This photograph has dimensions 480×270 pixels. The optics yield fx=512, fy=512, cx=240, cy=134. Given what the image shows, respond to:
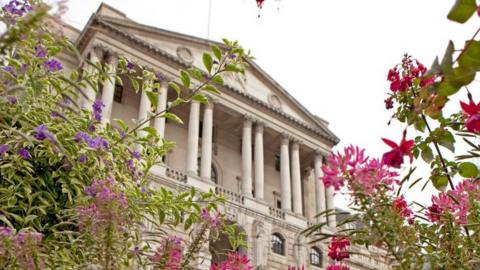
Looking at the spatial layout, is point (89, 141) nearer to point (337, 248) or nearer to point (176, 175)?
point (337, 248)

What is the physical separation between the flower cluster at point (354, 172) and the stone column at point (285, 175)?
1098 inches

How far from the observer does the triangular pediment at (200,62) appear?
1066 inches

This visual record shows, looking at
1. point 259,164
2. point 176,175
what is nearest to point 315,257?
point 259,164

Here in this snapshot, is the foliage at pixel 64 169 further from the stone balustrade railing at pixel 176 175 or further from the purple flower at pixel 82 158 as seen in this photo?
the stone balustrade railing at pixel 176 175

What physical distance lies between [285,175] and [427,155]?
1091 inches

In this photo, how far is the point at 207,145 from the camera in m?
27.6

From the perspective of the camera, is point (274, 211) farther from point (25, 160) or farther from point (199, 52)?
point (25, 160)

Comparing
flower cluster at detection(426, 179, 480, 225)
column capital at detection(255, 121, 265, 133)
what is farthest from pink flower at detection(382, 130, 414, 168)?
column capital at detection(255, 121, 265, 133)

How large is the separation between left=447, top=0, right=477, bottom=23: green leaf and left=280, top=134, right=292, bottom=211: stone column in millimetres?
28278

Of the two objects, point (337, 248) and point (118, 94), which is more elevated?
point (118, 94)

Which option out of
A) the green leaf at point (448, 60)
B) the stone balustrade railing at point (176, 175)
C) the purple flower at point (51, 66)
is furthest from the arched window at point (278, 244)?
the green leaf at point (448, 60)

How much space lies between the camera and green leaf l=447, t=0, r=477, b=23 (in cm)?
151

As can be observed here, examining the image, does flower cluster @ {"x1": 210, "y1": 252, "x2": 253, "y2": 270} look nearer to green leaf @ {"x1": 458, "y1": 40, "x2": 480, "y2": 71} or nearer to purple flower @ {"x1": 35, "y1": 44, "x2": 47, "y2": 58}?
green leaf @ {"x1": 458, "y1": 40, "x2": 480, "y2": 71}

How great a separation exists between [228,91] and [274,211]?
7.40m
